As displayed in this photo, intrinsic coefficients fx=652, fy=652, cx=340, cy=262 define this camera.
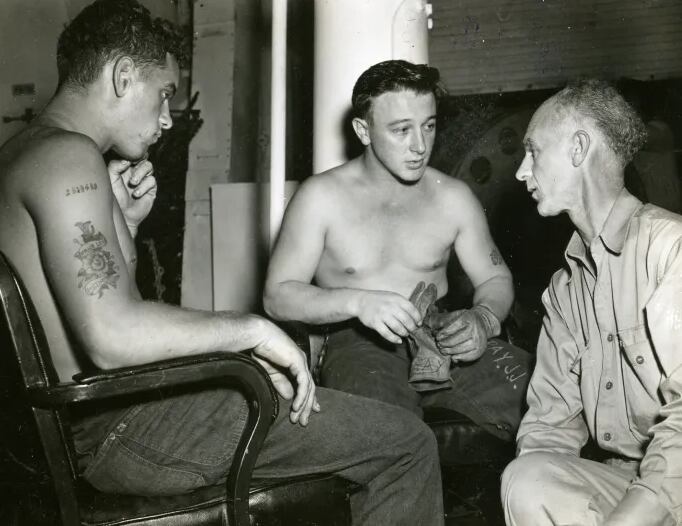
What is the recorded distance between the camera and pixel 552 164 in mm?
1975

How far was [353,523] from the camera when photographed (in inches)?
73.5

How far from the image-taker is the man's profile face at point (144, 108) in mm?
1861

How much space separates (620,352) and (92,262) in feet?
4.67

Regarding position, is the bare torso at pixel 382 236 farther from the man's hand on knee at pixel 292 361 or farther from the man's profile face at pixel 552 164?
the man's hand on knee at pixel 292 361

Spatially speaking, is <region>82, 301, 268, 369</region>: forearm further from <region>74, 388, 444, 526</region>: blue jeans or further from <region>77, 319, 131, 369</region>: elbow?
<region>74, 388, 444, 526</region>: blue jeans

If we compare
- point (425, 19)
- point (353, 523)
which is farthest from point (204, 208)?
point (353, 523)

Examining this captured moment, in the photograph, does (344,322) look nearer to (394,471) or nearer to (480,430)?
(480,430)

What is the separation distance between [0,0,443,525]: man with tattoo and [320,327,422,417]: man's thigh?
0.49 m

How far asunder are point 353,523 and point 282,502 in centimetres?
31

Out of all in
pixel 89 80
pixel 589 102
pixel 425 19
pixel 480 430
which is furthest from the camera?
pixel 425 19

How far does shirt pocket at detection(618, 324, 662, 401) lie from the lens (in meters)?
1.73

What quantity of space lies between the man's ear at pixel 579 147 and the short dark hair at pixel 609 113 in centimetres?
5

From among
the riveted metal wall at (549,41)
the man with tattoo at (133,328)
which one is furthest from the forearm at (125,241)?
the riveted metal wall at (549,41)

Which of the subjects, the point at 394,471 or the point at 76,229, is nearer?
the point at 76,229
